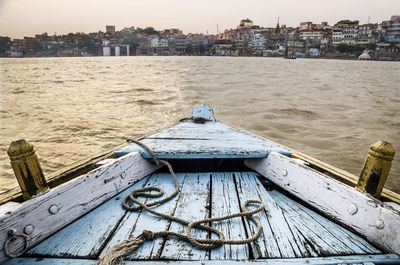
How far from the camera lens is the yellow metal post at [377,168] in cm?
186

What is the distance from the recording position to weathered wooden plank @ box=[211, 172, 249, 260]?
1653 millimetres

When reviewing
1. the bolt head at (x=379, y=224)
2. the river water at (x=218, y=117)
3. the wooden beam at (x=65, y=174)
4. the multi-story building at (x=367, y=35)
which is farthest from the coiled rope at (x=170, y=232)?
the multi-story building at (x=367, y=35)

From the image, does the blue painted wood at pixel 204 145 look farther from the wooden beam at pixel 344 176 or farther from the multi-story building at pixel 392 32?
the multi-story building at pixel 392 32

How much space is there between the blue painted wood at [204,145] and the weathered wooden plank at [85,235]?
0.76 meters

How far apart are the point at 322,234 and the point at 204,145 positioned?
1431mm

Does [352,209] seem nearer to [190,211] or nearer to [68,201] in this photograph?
[190,211]

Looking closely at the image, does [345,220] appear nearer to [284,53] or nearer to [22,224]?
[22,224]

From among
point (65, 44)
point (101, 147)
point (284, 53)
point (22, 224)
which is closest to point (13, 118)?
point (101, 147)

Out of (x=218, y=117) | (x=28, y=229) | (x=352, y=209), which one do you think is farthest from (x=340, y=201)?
(x=218, y=117)

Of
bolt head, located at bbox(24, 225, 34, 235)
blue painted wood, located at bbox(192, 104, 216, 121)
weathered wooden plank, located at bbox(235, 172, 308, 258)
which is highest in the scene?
blue painted wood, located at bbox(192, 104, 216, 121)

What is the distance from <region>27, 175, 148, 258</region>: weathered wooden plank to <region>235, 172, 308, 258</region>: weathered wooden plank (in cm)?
88

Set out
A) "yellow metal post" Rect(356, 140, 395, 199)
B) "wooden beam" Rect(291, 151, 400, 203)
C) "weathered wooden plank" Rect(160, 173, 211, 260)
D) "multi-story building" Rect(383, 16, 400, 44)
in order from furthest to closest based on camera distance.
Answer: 1. "multi-story building" Rect(383, 16, 400, 44)
2. "wooden beam" Rect(291, 151, 400, 203)
3. "yellow metal post" Rect(356, 140, 395, 199)
4. "weathered wooden plank" Rect(160, 173, 211, 260)

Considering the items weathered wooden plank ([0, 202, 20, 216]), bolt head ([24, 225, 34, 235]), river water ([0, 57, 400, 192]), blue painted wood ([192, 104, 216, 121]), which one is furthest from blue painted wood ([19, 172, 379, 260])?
river water ([0, 57, 400, 192])

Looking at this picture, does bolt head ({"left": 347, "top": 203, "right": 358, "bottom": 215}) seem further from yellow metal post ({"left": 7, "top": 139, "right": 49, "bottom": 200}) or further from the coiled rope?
yellow metal post ({"left": 7, "top": 139, "right": 49, "bottom": 200})
